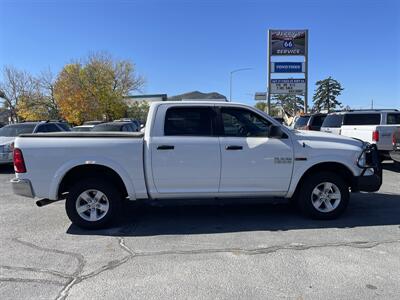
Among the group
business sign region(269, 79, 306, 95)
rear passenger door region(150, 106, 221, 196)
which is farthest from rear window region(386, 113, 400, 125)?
business sign region(269, 79, 306, 95)

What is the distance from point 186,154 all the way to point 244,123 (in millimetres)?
1067

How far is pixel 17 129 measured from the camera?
1304cm

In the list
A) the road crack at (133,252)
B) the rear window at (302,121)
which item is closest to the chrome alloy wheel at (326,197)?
the road crack at (133,252)

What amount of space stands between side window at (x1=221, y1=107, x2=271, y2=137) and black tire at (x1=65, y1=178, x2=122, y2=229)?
6.68ft

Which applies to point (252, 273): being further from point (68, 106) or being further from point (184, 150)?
point (68, 106)

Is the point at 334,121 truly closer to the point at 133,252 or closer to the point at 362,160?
the point at 362,160

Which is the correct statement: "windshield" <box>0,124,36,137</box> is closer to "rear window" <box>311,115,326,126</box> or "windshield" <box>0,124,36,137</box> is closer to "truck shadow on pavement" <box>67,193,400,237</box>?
"truck shadow on pavement" <box>67,193,400,237</box>

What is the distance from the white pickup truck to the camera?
17.4 ft

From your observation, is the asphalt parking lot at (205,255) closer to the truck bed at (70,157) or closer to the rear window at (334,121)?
the truck bed at (70,157)

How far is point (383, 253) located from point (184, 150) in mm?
2985

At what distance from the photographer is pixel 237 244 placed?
482 centimetres

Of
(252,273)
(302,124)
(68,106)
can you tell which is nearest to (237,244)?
(252,273)

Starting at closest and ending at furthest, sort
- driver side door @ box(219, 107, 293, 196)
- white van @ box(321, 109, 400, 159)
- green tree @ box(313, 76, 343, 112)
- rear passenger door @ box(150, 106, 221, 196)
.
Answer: rear passenger door @ box(150, 106, 221, 196)
driver side door @ box(219, 107, 293, 196)
white van @ box(321, 109, 400, 159)
green tree @ box(313, 76, 343, 112)

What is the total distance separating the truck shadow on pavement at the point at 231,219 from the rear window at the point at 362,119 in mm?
6468
